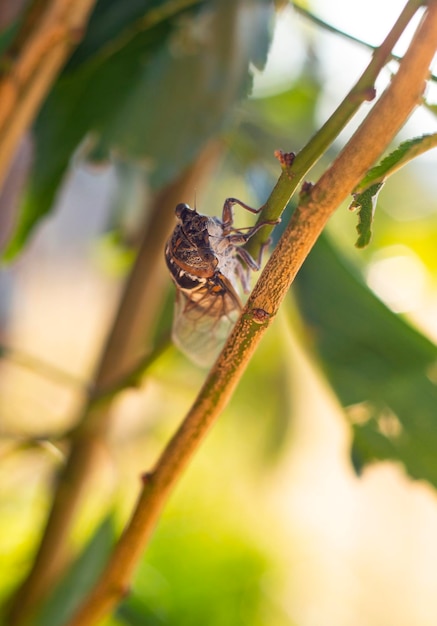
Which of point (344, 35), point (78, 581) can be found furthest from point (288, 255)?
point (78, 581)

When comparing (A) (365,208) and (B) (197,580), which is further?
(B) (197,580)

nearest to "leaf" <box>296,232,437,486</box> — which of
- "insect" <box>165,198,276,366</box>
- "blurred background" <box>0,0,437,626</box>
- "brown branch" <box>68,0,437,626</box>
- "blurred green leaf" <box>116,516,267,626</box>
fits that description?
"blurred background" <box>0,0,437,626</box>

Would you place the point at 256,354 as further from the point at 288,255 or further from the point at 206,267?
the point at 288,255

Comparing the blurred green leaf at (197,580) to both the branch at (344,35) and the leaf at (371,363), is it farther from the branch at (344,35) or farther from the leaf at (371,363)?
the branch at (344,35)

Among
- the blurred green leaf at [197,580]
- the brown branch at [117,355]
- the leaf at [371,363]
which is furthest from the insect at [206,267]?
the blurred green leaf at [197,580]

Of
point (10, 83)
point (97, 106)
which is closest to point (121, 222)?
point (97, 106)

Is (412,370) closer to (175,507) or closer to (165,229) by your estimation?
A: (165,229)
